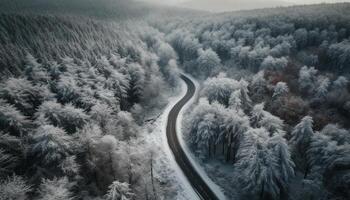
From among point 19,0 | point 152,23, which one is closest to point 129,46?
point 19,0

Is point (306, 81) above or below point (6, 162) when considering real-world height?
above

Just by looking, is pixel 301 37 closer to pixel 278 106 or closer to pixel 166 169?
pixel 278 106

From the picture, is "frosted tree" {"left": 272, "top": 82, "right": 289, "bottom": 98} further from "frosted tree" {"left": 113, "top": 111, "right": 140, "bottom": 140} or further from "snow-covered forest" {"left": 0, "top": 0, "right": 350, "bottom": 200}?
"frosted tree" {"left": 113, "top": 111, "right": 140, "bottom": 140}

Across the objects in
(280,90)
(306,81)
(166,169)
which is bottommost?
(166,169)

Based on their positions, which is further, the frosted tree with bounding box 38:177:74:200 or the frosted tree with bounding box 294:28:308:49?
the frosted tree with bounding box 294:28:308:49

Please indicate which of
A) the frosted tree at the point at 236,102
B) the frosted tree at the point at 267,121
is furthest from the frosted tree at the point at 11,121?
the frosted tree at the point at 267,121

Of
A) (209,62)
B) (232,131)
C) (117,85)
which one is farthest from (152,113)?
(209,62)

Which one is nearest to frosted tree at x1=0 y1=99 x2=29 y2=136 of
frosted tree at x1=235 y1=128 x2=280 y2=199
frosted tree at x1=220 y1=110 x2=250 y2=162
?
frosted tree at x1=220 y1=110 x2=250 y2=162
